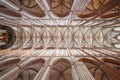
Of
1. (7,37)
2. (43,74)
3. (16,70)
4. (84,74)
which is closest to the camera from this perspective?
(84,74)

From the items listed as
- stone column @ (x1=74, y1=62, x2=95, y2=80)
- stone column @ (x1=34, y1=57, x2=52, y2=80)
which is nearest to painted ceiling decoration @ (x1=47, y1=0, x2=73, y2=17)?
stone column @ (x1=34, y1=57, x2=52, y2=80)

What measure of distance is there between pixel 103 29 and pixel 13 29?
9.90 metres

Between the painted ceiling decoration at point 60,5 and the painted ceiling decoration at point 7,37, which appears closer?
the painted ceiling decoration at point 60,5

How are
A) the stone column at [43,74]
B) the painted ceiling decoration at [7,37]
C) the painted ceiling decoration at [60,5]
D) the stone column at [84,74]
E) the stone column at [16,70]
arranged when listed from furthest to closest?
the painted ceiling decoration at [7,37]
the painted ceiling decoration at [60,5]
the stone column at [43,74]
the stone column at [16,70]
the stone column at [84,74]

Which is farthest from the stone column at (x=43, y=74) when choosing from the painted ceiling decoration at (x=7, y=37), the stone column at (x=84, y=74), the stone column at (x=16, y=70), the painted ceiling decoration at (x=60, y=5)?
the painted ceiling decoration at (x=7, y=37)

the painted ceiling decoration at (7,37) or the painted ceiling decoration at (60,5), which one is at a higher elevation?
Answer: the painted ceiling decoration at (60,5)

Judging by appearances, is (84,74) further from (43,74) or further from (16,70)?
(16,70)

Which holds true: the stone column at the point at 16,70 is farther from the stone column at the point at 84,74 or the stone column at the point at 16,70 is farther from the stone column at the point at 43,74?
the stone column at the point at 84,74

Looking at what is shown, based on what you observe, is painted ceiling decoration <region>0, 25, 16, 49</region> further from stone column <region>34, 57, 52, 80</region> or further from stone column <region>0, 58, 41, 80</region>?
stone column <region>34, 57, 52, 80</region>

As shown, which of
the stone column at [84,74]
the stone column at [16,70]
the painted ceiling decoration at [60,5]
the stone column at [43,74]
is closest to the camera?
the stone column at [84,74]

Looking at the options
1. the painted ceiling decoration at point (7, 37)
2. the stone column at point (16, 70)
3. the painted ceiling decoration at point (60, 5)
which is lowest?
the stone column at point (16, 70)

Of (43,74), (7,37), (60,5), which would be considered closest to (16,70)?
(43,74)

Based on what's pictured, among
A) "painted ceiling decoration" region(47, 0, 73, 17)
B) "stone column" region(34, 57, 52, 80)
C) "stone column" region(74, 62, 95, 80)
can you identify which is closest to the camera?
"stone column" region(74, 62, 95, 80)

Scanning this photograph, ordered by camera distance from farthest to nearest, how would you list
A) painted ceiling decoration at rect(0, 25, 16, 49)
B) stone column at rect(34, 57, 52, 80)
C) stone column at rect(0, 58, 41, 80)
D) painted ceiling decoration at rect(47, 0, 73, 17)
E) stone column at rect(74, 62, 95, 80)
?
painted ceiling decoration at rect(0, 25, 16, 49)
painted ceiling decoration at rect(47, 0, 73, 17)
stone column at rect(34, 57, 52, 80)
stone column at rect(0, 58, 41, 80)
stone column at rect(74, 62, 95, 80)
